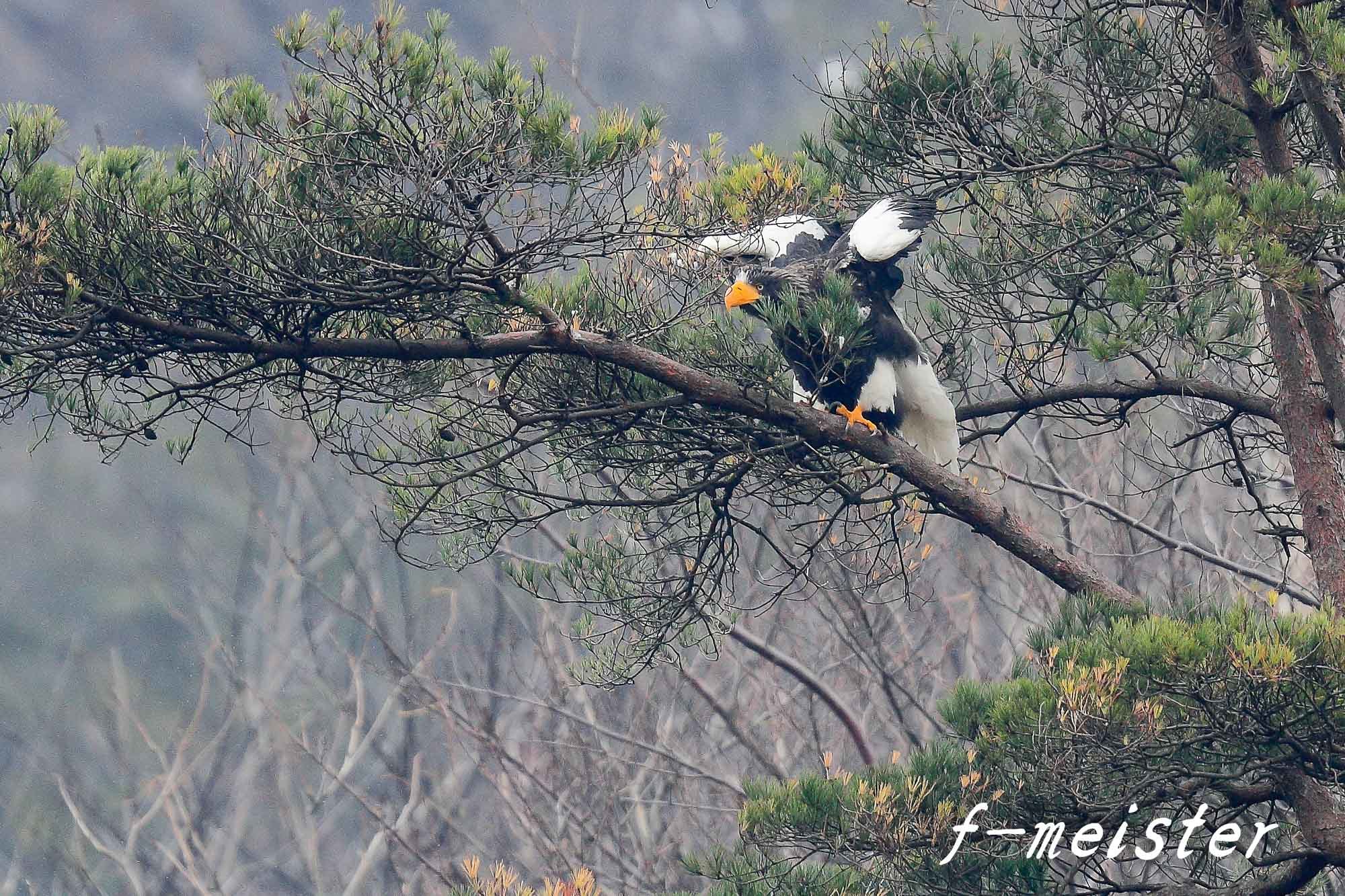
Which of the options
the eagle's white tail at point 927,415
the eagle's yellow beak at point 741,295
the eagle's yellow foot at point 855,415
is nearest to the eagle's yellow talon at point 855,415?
the eagle's yellow foot at point 855,415

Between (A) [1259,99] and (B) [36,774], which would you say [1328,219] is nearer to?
(A) [1259,99]

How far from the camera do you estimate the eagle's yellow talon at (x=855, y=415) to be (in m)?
3.47

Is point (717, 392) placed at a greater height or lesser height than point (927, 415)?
lesser

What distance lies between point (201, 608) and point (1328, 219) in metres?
8.00

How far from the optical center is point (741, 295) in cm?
329

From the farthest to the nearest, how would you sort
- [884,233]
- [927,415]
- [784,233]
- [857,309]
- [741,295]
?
[927,415]
[784,233]
[884,233]
[741,295]
[857,309]

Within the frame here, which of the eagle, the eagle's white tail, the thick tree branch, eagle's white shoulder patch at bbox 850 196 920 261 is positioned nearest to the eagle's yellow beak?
the eagle

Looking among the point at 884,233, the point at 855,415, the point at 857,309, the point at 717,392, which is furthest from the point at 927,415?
the point at 717,392

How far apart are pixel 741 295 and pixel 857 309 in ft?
1.03

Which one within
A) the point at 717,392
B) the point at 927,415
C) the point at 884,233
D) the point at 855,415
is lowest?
the point at 717,392

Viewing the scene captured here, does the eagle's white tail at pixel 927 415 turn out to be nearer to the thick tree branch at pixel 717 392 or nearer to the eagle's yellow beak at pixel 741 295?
the thick tree branch at pixel 717 392

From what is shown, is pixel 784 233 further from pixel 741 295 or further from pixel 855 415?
pixel 855 415

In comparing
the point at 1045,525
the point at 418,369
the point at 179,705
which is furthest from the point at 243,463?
the point at 418,369

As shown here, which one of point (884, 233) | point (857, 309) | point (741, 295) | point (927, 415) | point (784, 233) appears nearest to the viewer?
point (857, 309)
